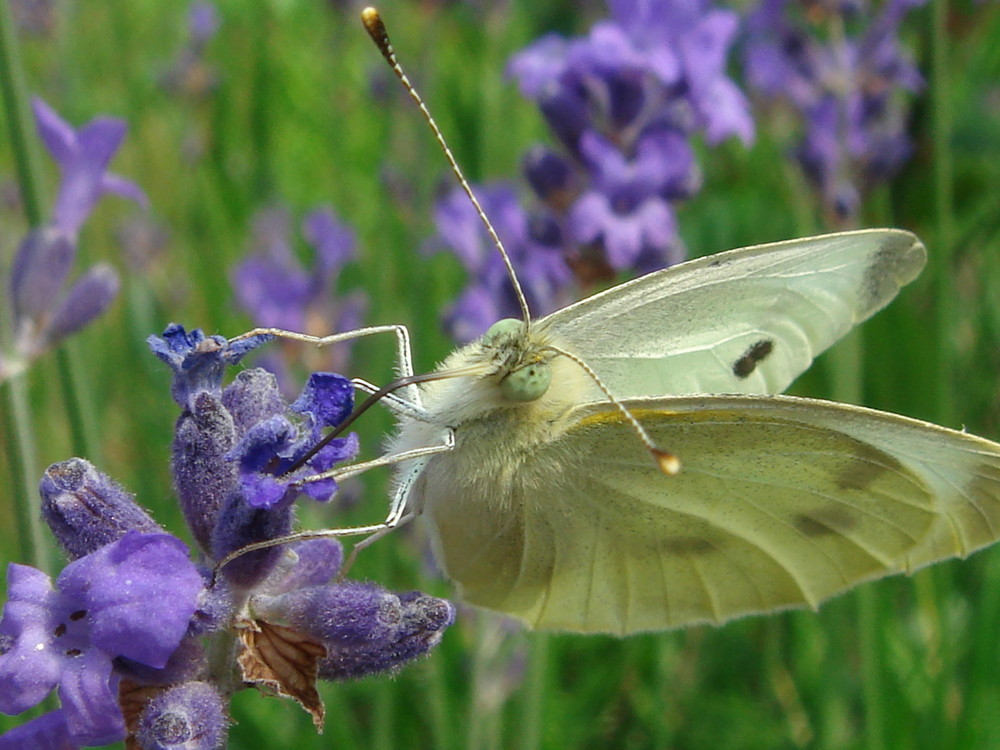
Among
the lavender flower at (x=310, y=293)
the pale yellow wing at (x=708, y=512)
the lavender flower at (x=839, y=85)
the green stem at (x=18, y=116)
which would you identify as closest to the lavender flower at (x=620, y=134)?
the lavender flower at (x=839, y=85)

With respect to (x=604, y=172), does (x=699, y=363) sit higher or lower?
lower

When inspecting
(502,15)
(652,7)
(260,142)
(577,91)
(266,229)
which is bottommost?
(577,91)

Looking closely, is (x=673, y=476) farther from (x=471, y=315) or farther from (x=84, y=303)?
(x=471, y=315)

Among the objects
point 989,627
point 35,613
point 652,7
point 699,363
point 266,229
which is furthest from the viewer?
point 266,229

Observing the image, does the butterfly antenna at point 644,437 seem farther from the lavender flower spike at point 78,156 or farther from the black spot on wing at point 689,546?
the lavender flower spike at point 78,156

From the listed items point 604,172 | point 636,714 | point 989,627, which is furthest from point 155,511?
point 989,627

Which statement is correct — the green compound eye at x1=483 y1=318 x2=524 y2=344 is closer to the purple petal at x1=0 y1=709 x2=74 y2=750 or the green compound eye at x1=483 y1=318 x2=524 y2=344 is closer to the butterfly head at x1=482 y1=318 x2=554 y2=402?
the butterfly head at x1=482 y1=318 x2=554 y2=402

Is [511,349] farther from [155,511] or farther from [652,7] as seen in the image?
[155,511]
